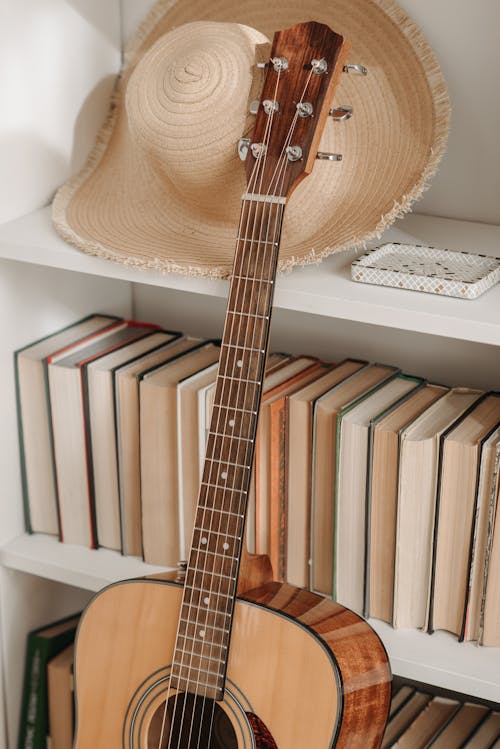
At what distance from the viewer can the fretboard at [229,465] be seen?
0.91 metres

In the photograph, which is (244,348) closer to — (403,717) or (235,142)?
(235,142)

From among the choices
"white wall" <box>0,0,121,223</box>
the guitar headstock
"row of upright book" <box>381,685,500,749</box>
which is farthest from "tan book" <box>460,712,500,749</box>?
"white wall" <box>0,0,121,223</box>

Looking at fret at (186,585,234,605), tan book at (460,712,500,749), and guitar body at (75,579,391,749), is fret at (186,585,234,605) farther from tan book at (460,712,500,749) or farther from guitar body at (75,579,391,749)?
tan book at (460,712,500,749)

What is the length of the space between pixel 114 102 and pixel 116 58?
2.5 inches

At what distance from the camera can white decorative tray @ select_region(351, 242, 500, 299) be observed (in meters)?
0.90

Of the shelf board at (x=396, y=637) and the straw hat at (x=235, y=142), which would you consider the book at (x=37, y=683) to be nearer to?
the shelf board at (x=396, y=637)

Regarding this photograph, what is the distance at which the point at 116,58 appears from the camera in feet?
4.04

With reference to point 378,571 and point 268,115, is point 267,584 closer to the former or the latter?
point 378,571

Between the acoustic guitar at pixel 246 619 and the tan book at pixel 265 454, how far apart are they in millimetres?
123

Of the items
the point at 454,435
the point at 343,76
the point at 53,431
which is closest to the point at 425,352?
the point at 454,435

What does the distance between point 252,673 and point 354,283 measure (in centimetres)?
40

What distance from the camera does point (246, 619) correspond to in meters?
0.91

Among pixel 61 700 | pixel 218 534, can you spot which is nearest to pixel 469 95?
pixel 218 534

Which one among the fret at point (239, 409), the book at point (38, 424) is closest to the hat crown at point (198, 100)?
the fret at point (239, 409)
